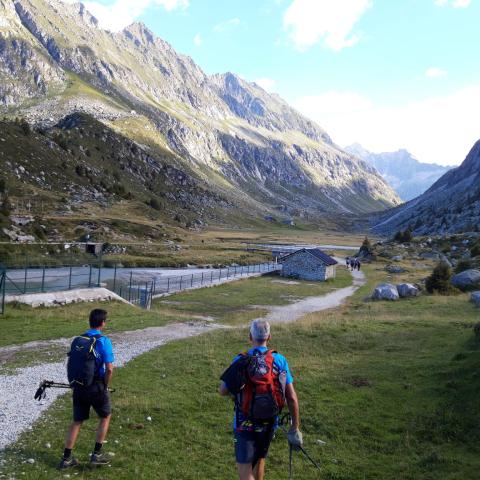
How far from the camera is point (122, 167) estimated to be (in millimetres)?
164875

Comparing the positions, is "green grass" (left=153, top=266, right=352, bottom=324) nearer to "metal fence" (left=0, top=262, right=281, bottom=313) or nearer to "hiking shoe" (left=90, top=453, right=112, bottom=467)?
"metal fence" (left=0, top=262, right=281, bottom=313)

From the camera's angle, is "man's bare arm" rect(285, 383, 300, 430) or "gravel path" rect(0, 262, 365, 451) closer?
"man's bare arm" rect(285, 383, 300, 430)

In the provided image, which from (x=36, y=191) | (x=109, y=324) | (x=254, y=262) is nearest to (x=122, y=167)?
(x=36, y=191)

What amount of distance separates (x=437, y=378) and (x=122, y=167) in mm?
159712

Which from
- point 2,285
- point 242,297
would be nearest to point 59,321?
point 2,285

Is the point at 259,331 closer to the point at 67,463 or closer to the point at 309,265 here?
the point at 67,463

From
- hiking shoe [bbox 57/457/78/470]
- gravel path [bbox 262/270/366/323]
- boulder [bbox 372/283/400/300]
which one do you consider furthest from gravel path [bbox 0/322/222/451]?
boulder [bbox 372/283/400/300]

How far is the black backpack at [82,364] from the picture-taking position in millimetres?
8898

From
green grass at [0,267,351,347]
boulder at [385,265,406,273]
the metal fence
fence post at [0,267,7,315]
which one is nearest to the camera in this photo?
green grass at [0,267,351,347]

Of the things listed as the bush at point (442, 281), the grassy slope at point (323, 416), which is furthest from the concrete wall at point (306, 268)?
the grassy slope at point (323, 416)

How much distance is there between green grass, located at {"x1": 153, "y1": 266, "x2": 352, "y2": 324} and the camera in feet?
125

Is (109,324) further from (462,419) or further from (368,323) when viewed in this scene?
(462,419)

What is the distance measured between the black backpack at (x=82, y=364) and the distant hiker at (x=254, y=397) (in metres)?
3.15

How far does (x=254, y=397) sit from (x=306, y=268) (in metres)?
65.6
